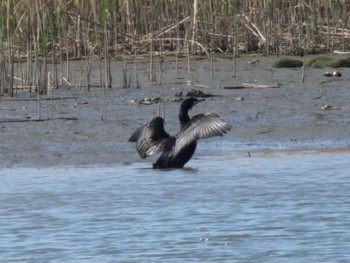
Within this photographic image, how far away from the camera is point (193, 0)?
15.0 metres

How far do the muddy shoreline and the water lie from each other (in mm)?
408

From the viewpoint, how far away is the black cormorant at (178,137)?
896 cm

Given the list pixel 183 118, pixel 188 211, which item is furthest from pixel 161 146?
pixel 188 211

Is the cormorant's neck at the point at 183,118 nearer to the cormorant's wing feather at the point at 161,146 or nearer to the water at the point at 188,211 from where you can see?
the cormorant's wing feather at the point at 161,146

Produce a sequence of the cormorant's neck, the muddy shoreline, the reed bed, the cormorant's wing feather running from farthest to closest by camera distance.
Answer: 1. the reed bed
2. the muddy shoreline
3. the cormorant's neck
4. the cormorant's wing feather

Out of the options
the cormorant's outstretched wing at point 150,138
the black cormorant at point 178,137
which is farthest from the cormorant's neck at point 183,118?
the cormorant's outstretched wing at point 150,138

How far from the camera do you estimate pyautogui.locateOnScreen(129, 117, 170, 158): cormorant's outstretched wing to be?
365 inches

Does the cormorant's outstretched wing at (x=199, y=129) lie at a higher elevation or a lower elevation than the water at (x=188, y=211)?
higher

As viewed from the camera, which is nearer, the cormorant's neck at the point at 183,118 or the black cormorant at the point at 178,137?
the black cormorant at the point at 178,137

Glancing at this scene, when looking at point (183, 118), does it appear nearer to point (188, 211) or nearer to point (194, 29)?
point (188, 211)

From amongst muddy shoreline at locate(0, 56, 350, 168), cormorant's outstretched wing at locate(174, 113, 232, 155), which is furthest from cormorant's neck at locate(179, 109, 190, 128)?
muddy shoreline at locate(0, 56, 350, 168)

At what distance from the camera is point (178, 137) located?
9.08m

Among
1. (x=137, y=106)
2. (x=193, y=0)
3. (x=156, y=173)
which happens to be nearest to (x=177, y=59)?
(x=193, y=0)

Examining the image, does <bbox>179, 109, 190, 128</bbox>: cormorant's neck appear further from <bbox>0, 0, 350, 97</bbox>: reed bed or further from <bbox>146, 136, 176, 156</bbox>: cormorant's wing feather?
<bbox>0, 0, 350, 97</bbox>: reed bed
